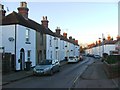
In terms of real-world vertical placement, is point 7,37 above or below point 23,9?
below

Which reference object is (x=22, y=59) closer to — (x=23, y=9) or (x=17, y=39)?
(x=17, y=39)

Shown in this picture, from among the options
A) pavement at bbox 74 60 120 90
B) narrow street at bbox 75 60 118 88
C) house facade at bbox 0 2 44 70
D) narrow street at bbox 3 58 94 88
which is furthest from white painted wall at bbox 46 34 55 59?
pavement at bbox 74 60 120 90

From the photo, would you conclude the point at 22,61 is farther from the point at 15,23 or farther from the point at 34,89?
the point at 34,89

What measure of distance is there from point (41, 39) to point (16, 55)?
11390 mm

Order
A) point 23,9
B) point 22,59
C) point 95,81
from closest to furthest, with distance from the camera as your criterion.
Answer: point 95,81 < point 22,59 < point 23,9

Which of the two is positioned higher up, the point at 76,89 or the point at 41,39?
the point at 41,39

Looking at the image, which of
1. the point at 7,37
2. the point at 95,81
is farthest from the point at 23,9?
the point at 95,81

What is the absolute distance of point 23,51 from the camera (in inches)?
1257

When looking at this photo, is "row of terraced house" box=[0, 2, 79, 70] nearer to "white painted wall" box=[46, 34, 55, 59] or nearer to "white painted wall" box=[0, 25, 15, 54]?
"white painted wall" box=[0, 25, 15, 54]

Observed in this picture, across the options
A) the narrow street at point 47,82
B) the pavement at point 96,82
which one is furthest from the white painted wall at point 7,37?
the pavement at point 96,82

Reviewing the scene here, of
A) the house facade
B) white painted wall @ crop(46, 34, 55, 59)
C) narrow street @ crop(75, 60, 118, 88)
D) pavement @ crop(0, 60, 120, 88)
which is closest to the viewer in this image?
narrow street @ crop(75, 60, 118, 88)

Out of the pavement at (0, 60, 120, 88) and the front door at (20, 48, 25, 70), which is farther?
the front door at (20, 48, 25, 70)

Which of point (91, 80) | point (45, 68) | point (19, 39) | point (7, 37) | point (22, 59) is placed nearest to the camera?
point (91, 80)

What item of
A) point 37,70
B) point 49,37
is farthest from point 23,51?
point 49,37
